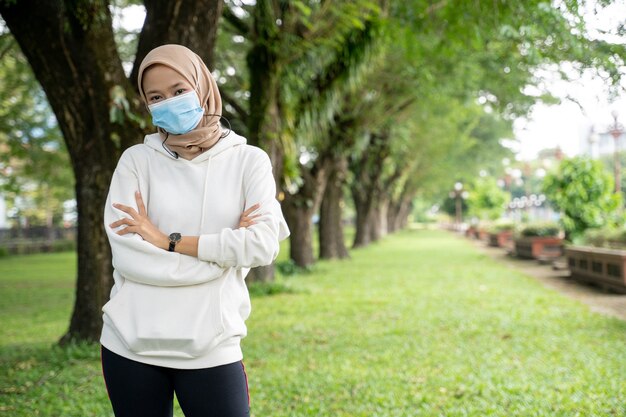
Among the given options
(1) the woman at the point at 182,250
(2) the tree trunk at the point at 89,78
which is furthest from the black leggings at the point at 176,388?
(2) the tree trunk at the point at 89,78

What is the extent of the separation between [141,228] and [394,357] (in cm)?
472

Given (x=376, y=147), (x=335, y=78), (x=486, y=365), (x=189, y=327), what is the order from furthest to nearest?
1. (x=376, y=147)
2. (x=335, y=78)
3. (x=486, y=365)
4. (x=189, y=327)

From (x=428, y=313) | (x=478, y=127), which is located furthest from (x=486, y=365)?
(x=478, y=127)

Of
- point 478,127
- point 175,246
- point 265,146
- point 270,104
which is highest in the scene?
point 478,127

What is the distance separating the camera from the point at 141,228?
2.09 m

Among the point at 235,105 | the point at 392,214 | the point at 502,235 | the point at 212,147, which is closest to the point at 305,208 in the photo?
the point at 235,105

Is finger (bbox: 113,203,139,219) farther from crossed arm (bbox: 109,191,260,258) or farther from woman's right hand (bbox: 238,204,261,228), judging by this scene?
woman's right hand (bbox: 238,204,261,228)

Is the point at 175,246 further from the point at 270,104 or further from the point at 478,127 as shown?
the point at 478,127

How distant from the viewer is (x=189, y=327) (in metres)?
2.01

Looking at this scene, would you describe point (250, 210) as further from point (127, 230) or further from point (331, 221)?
point (331, 221)

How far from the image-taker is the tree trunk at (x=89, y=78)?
18.8ft

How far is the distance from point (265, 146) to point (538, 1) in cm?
600

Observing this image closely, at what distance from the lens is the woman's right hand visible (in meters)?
2.11

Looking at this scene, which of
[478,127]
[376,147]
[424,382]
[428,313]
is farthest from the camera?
[478,127]
